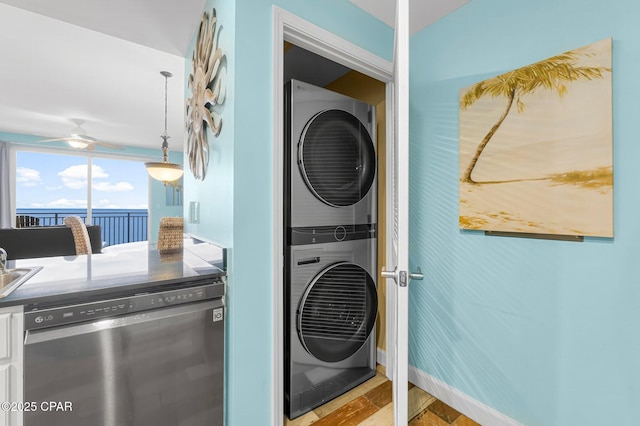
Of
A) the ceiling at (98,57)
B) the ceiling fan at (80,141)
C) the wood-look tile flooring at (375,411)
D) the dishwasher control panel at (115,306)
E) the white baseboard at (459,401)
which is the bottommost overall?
the wood-look tile flooring at (375,411)

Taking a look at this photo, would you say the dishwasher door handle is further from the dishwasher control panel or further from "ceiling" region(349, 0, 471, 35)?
"ceiling" region(349, 0, 471, 35)

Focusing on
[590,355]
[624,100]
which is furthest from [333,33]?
[590,355]

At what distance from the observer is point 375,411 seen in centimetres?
164

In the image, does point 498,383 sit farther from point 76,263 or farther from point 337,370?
point 76,263

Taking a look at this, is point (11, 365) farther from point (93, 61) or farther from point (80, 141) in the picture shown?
point (80, 141)

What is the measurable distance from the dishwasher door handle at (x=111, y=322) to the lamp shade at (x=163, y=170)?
8.40ft

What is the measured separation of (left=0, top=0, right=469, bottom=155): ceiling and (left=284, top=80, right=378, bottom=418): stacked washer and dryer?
29.1 inches

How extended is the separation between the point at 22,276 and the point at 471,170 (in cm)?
219

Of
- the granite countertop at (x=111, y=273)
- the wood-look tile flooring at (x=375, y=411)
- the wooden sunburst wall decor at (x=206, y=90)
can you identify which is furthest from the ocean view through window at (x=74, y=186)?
the wood-look tile flooring at (x=375, y=411)

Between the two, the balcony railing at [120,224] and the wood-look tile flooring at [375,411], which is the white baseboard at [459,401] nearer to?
the wood-look tile flooring at [375,411]

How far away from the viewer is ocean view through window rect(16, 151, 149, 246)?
222 inches

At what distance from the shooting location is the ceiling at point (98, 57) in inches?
66.1

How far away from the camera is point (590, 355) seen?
1214 millimetres

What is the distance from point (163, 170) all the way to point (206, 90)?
2159mm
